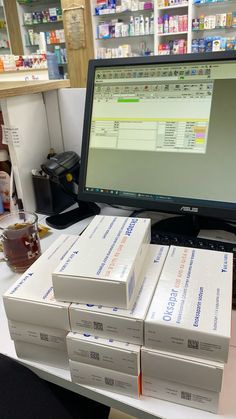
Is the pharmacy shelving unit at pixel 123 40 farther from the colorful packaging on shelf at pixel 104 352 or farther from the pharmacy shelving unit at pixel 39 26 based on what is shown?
the colorful packaging on shelf at pixel 104 352

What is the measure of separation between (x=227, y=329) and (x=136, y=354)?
127mm

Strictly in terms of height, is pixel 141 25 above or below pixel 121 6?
below

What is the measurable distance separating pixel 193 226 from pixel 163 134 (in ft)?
0.84

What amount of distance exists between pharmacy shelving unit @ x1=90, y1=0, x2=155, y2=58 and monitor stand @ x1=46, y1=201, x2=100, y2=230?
146 inches

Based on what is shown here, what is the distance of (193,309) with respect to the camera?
0.47m

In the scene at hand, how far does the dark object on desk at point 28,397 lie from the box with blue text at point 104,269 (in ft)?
0.72

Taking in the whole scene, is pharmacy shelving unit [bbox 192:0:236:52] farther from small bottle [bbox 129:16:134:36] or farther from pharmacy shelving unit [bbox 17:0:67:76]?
pharmacy shelving unit [bbox 17:0:67:76]

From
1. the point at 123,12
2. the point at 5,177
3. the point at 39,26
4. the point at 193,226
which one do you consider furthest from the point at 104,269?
the point at 39,26

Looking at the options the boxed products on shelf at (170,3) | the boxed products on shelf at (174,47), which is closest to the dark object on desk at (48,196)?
the boxed products on shelf at (174,47)

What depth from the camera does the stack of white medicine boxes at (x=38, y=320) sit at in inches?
19.7

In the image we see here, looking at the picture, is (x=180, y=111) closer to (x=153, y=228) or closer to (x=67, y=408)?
(x=153, y=228)

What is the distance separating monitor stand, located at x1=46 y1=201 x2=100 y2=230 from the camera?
979mm

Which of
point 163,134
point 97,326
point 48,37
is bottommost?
point 97,326

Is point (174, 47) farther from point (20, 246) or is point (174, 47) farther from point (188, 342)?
point (188, 342)
